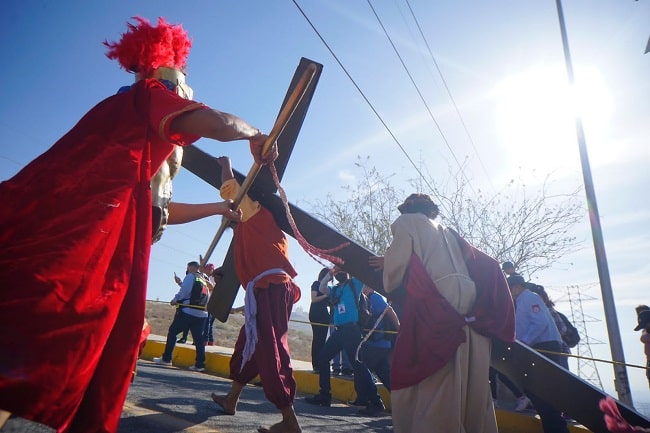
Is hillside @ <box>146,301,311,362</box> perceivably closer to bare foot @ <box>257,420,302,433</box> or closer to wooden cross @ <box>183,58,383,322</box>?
wooden cross @ <box>183,58,383,322</box>

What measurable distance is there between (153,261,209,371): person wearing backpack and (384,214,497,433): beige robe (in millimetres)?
5514

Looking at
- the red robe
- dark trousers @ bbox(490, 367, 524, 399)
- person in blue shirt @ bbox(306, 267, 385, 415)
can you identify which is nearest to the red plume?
the red robe

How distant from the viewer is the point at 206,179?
3402 millimetres

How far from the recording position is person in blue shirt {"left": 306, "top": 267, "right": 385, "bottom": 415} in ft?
17.6

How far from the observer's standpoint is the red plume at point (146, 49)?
72.2 inches

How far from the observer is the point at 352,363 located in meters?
5.59

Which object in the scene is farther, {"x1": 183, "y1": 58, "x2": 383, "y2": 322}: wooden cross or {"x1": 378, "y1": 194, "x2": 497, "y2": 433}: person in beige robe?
{"x1": 183, "y1": 58, "x2": 383, "y2": 322}: wooden cross

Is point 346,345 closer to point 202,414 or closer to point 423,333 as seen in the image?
point 202,414

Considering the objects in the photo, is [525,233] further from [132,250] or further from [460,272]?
[132,250]

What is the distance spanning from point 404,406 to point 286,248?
1498 millimetres

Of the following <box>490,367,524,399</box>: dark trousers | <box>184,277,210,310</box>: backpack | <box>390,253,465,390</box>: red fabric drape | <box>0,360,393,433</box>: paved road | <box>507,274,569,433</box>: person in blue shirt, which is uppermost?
<box>184,277,210,310</box>: backpack

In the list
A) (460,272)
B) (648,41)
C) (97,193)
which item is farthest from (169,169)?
(648,41)

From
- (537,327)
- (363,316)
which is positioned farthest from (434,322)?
(363,316)

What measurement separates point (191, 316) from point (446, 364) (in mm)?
5971
